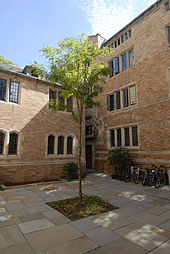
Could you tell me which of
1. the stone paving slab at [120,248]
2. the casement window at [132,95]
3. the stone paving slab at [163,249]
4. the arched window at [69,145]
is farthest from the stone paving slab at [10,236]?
the casement window at [132,95]

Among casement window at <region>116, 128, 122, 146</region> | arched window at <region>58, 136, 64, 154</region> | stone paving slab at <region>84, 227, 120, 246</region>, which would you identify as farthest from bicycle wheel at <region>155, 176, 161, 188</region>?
arched window at <region>58, 136, 64, 154</region>

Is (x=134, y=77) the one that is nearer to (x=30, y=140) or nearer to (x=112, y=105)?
(x=112, y=105)

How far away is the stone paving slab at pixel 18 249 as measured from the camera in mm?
3300

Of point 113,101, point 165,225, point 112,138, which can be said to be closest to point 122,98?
point 113,101

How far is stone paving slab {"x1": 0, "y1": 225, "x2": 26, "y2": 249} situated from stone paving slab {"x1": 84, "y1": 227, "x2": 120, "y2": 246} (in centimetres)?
166

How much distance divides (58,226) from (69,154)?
9.25 m

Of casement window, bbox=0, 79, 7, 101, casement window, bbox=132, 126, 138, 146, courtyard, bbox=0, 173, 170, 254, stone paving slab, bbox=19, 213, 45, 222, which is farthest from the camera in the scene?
casement window, bbox=132, 126, 138, 146

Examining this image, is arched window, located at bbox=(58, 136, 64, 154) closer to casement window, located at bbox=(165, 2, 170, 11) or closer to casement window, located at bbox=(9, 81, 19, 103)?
casement window, located at bbox=(9, 81, 19, 103)

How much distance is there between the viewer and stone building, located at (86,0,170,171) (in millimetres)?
11277

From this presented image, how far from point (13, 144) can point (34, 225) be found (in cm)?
769

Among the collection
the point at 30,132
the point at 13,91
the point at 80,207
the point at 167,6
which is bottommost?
the point at 80,207

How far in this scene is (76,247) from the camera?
137 inches

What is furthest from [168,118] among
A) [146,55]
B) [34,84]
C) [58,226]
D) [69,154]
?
[34,84]

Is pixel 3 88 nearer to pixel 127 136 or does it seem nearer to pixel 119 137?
pixel 119 137
